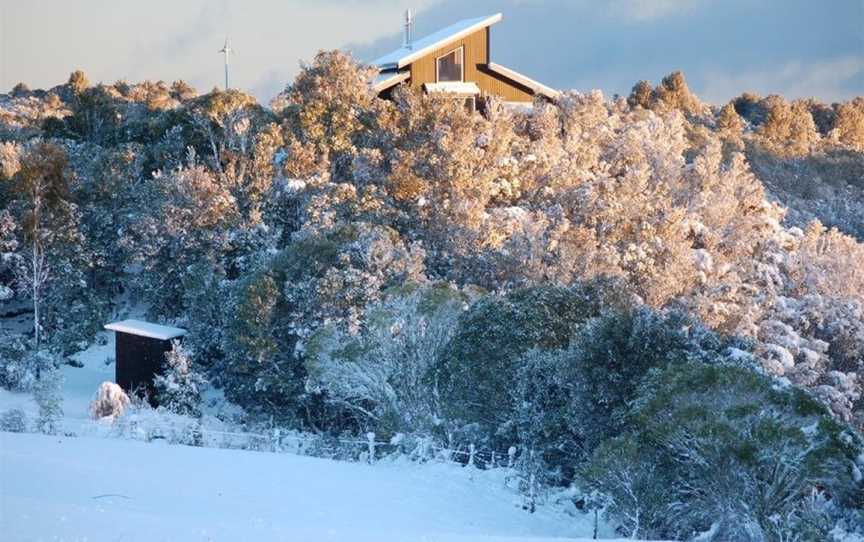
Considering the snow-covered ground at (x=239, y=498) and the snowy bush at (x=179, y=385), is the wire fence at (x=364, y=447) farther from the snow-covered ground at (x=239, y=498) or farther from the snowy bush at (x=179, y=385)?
the snowy bush at (x=179, y=385)

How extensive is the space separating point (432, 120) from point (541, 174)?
4.21 meters

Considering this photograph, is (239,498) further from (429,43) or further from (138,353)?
(429,43)

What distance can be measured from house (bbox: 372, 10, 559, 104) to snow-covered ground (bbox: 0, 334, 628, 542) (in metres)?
24.6

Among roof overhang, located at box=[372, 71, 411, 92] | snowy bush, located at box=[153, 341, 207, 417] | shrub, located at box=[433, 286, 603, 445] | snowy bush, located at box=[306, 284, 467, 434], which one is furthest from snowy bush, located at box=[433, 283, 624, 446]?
roof overhang, located at box=[372, 71, 411, 92]

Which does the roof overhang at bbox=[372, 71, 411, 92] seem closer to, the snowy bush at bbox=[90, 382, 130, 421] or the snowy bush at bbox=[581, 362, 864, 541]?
the snowy bush at bbox=[90, 382, 130, 421]

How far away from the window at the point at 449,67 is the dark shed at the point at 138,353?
64.9 ft

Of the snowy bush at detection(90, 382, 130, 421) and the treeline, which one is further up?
the treeline

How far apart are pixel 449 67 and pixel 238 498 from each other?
100 ft

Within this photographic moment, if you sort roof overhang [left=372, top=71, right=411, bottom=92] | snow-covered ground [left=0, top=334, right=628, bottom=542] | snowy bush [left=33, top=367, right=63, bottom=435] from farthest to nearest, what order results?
roof overhang [left=372, top=71, right=411, bottom=92] → snowy bush [left=33, top=367, right=63, bottom=435] → snow-covered ground [left=0, top=334, right=628, bottom=542]

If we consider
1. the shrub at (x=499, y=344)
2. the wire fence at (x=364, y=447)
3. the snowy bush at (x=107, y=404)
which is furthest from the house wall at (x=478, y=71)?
the shrub at (x=499, y=344)

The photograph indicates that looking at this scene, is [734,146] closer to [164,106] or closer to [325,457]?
[164,106]

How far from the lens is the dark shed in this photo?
1045 inches

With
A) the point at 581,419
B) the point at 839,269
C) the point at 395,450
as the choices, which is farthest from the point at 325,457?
the point at 839,269

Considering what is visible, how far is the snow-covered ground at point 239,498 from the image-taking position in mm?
10461
